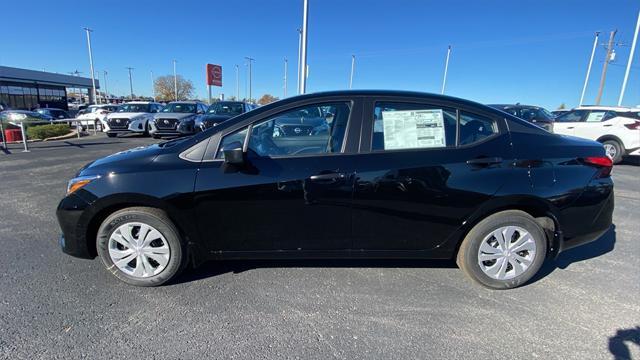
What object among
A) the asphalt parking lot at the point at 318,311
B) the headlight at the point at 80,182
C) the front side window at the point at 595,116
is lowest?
the asphalt parking lot at the point at 318,311

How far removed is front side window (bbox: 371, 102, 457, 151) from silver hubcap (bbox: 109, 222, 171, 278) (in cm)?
200

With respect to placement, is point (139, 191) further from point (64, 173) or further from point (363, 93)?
point (64, 173)

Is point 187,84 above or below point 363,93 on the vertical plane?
above

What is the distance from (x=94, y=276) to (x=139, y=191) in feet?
3.42

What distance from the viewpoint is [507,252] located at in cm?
284

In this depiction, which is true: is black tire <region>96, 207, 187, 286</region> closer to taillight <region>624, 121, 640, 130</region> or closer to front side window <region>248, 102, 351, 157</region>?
front side window <region>248, 102, 351, 157</region>

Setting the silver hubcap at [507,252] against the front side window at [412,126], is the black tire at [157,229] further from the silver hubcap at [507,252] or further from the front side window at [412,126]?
the silver hubcap at [507,252]

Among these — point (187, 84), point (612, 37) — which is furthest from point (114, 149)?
point (187, 84)

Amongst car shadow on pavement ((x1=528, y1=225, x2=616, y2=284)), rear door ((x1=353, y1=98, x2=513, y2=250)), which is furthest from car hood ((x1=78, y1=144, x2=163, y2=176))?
car shadow on pavement ((x1=528, y1=225, x2=616, y2=284))

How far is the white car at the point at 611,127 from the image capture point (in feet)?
30.1

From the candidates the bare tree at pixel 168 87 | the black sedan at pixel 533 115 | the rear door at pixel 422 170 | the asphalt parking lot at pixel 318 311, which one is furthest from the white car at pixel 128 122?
the bare tree at pixel 168 87

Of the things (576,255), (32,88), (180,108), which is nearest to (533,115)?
(576,255)

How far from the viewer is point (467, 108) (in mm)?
2877

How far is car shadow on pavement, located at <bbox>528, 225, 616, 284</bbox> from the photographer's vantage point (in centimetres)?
323
